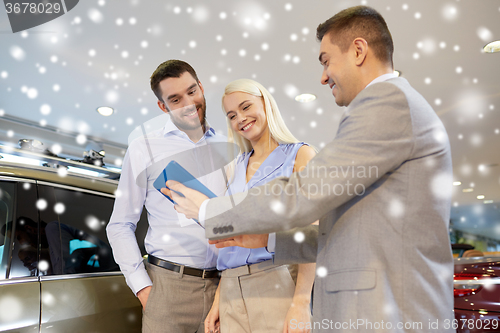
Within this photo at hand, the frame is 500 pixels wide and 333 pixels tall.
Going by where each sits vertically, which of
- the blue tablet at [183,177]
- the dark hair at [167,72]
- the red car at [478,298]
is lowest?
the red car at [478,298]

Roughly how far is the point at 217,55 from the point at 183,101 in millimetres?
2219

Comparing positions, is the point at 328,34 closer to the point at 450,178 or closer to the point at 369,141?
the point at 369,141

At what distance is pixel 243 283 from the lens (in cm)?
145

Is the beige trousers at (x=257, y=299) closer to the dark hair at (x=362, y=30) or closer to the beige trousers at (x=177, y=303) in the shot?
the beige trousers at (x=177, y=303)

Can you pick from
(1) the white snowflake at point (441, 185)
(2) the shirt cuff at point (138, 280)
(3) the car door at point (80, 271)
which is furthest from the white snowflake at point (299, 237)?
(3) the car door at point (80, 271)

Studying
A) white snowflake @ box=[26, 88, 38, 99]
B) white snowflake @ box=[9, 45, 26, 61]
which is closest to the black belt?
white snowflake @ box=[9, 45, 26, 61]

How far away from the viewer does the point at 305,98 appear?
17.3 feet

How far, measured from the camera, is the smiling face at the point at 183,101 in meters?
2.04

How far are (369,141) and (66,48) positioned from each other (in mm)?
3925

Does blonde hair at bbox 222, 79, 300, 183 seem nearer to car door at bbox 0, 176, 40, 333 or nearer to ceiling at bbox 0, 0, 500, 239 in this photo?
car door at bbox 0, 176, 40, 333

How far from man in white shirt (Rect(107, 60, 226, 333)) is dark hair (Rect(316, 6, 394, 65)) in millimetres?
973

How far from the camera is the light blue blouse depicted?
57.5 inches

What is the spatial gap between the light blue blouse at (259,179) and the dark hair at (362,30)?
50 cm

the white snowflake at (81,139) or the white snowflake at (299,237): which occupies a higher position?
the white snowflake at (81,139)
